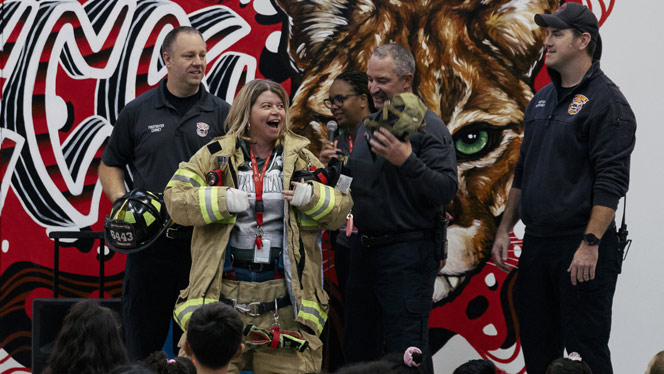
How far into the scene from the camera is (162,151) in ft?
17.5

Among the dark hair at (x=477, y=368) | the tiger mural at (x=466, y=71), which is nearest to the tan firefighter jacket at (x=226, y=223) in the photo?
the dark hair at (x=477, y=368)

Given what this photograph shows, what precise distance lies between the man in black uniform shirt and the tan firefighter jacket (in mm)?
709

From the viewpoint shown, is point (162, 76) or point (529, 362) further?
point (162, 76)

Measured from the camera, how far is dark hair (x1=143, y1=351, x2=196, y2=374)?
374 centimetres

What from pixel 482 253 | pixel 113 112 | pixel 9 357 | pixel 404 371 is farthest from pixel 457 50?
pixel 9 357

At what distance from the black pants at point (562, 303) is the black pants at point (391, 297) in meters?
0.51

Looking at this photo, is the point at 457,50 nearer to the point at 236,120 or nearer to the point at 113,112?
the point at 236,120

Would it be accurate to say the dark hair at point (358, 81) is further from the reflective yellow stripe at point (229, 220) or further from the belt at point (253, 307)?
the belt at point (253, 307)

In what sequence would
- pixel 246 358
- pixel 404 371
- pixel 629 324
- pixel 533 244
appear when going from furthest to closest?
1. pixel 629 324
2. pixel 533 244
3. pixel 246 358
4. pixel 404 371

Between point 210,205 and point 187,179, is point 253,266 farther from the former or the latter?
point 187,179

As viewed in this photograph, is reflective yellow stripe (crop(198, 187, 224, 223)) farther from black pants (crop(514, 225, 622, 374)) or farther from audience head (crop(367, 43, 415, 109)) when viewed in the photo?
black pants (crop(514, 225, 622, 374))

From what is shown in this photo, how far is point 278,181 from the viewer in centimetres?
466

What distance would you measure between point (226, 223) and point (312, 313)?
1.96 ft

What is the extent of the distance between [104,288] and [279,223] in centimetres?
197
